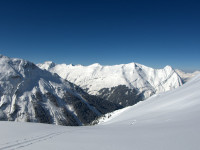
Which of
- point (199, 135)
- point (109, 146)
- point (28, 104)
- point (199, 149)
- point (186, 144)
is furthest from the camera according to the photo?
point (28, 104)

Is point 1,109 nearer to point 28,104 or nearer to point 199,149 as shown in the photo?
point 28,104

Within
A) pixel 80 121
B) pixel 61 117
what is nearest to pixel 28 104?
pixel 61 117

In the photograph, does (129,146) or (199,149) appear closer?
(199,149)

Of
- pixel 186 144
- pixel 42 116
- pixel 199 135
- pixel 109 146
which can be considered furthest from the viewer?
pixel 42 116

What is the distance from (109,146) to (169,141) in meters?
3.88

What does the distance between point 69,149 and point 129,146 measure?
3.94m

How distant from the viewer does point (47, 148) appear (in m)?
10.5

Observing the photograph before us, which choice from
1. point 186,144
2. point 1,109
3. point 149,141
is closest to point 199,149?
point 186,144

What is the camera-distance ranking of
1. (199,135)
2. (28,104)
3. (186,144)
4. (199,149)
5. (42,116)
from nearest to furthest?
1. (199,149)
2. (186,144)
3. (199,135)
4. (42,116)
5. (28,104)

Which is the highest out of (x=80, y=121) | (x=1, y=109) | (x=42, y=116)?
(x=1, y=109)

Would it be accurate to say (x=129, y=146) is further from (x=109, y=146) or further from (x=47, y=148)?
(x=47, y=148)

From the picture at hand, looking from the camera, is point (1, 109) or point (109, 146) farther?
point (1, 109)

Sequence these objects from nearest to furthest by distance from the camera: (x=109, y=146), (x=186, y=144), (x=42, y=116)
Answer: (x=186, y=144) < (x=109, y=146) < (x=42, y=116)

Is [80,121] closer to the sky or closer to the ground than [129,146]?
closer to the ground
